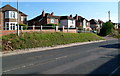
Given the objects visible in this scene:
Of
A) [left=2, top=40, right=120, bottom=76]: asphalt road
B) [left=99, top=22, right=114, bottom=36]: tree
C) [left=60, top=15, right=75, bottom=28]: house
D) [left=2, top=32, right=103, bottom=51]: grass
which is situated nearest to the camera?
[left=2, top=40, right=120, bottom=76]: asphalt road

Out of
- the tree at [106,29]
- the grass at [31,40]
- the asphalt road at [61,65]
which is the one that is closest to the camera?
the asphalt road at [61,65]

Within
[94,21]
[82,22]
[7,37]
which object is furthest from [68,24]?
[7,37]

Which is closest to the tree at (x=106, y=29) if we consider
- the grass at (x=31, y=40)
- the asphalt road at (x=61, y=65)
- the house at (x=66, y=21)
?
the house at (x=66, y=21)

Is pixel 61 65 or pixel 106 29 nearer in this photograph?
pixel 61 65

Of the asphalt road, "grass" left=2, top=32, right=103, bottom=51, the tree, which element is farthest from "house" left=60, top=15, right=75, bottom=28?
the asphalt road

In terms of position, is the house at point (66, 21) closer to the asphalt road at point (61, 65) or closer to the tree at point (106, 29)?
the tree at point (106, 29)

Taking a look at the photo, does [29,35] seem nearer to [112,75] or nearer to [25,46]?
[25,46]

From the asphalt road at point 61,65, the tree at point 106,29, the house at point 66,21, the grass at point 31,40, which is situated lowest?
the asphalt road at point 61,65

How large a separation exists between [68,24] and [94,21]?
114ft

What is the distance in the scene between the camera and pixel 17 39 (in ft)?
71.2

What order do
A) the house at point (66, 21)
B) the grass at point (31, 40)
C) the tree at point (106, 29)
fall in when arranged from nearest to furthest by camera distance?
the grass at point (31, 40), the tree at point (106, 29), the house at point (66, 21)

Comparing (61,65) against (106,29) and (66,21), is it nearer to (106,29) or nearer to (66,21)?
(106,29)

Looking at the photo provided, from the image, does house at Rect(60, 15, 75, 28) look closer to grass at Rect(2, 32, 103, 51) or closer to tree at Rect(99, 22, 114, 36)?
tree at Rect(99, 22, 114, 36)

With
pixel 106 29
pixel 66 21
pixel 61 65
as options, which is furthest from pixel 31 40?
pixel 66 21
